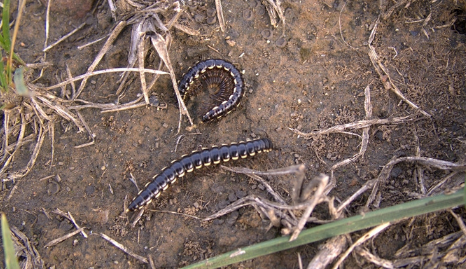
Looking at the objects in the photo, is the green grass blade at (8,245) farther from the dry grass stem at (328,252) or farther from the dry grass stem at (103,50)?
the dry grass stem at (328,252)

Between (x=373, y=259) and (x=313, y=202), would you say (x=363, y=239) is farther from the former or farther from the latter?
(x=313, y=202)

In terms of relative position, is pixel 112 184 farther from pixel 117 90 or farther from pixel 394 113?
pixel 394 113

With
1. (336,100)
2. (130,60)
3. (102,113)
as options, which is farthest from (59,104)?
(336,100)

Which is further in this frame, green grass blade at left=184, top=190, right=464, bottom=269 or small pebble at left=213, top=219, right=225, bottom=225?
small pebble at left=213, top=219, right=225, bottom=225

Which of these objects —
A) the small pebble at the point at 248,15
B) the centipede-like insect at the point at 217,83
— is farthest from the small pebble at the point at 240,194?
the small pebble at the point at 248,15

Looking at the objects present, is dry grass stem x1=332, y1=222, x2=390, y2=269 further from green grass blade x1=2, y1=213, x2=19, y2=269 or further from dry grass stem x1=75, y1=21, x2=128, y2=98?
dry grass stem x1=75, y1=21, x2=128, y2=98

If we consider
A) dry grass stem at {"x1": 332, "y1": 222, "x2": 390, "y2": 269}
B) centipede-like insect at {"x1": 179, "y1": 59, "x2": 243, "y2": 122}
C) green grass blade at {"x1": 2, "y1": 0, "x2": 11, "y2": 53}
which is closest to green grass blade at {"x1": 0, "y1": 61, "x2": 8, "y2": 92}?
green grass blade at {"x1": 2, "y1": 0, "x2": 11, "y2": 53}

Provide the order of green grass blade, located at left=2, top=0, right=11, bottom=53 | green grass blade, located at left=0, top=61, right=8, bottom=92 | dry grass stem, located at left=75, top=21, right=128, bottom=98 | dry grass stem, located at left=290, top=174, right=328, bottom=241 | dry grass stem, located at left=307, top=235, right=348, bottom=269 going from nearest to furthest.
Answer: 1. dry grass stem, located at left=290, top=174, right=328, bottom=241
2. dry grass stem, located at left=307, top=235, right=348, bottom=269
3. green grass blade, located at left=2, top=0, right=11, bottom=53
4. green grass blade, located at left=0, top=61, right=8, bottom=92
5. dry grass stem, located at left=75, top=21, right=128, bottom=98
